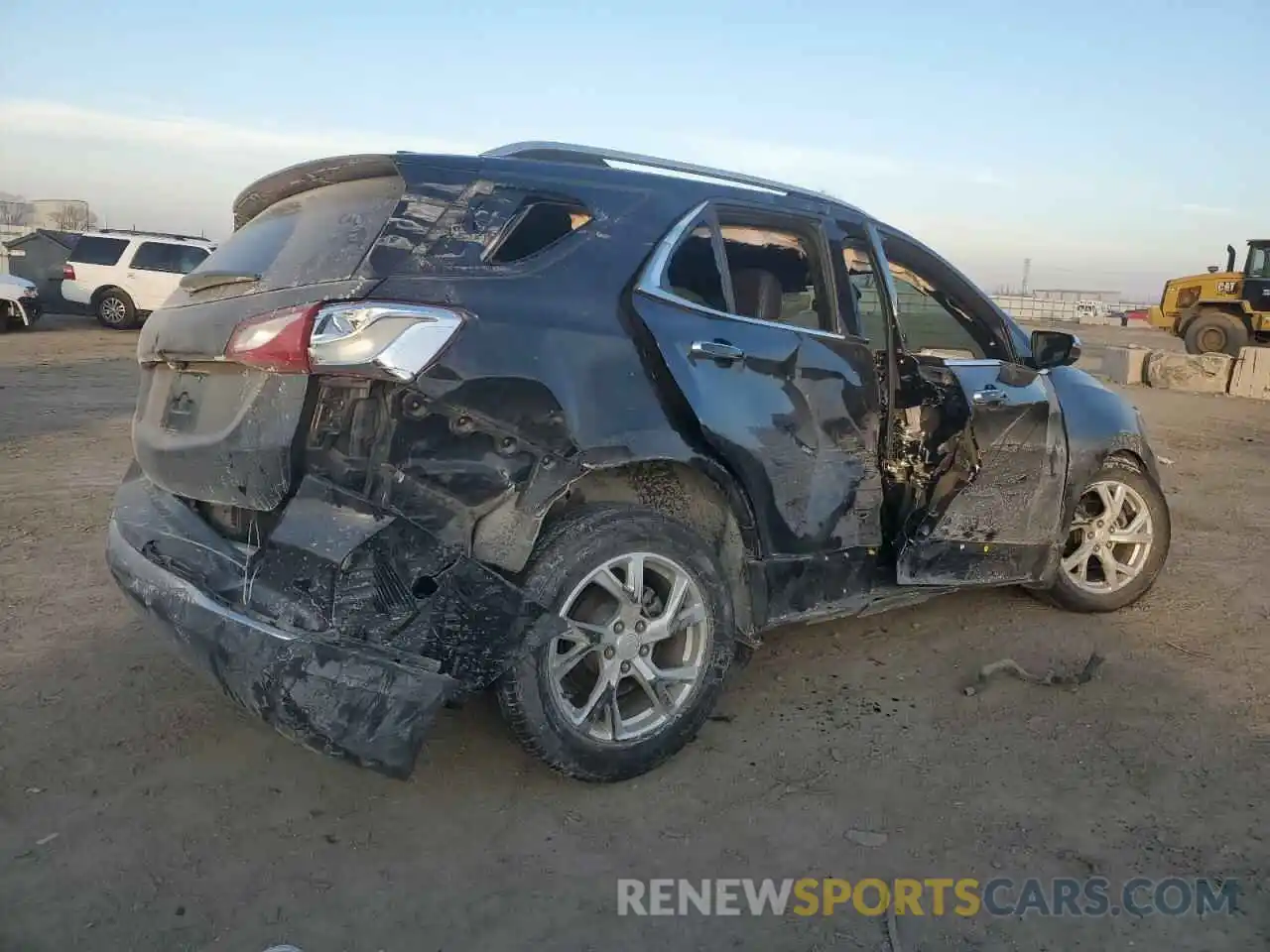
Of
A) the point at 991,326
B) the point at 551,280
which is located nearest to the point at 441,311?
the point at 551,280

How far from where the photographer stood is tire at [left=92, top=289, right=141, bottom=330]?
18984 mm

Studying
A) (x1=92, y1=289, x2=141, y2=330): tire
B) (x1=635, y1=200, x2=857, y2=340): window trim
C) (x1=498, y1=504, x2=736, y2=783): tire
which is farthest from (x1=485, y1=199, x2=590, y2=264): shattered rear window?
(x1=92, y1=289, x2=141, y2=330): tire

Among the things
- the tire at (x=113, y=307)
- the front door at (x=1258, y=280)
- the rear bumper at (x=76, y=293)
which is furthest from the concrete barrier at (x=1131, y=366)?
Answer: the rear bumper at (x=76, y=293)

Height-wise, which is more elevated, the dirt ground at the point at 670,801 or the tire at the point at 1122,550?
the tire at the point at 1122,550

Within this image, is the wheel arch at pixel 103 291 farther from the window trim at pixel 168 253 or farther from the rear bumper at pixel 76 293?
the window trim at pixel 168 253

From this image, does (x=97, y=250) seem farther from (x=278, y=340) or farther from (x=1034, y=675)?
(x=1034, y=675)

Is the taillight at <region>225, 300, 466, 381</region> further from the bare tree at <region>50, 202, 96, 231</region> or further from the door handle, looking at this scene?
the bare tree at <region>50, 202, 96, 231</region>

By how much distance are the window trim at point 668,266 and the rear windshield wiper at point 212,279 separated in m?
1.22

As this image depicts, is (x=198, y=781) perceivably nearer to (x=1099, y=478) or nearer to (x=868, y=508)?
(x=868, y=508)

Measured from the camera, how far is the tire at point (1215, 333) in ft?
68.3

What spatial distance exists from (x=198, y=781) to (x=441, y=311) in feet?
5.51

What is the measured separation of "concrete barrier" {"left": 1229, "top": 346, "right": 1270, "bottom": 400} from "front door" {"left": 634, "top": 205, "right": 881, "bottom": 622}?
1425 cm

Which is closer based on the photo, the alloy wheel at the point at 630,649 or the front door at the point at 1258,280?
the alloy wheel at the point at 630,649

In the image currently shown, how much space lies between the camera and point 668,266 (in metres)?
3.25
